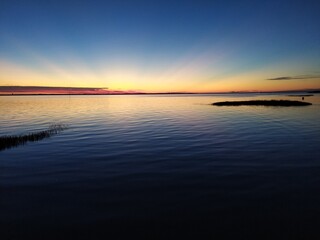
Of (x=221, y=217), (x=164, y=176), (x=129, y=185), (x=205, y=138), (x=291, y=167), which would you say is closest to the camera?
(x=221, y=217)

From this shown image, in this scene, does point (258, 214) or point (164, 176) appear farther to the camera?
point (164, 176)

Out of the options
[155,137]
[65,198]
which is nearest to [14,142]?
[155,137]

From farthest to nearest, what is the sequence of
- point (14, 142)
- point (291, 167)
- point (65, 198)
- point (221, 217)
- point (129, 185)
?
point (14, 142), point (291, 167), point (129, 185), point (65, 198), point (221, 217)

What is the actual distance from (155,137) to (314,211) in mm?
19048

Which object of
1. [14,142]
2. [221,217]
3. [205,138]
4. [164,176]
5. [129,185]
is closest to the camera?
[221,217]

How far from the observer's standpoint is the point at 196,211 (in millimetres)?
10734

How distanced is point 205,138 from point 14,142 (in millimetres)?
19154

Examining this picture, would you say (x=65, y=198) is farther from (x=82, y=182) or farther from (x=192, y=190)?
(x=192, y=190)

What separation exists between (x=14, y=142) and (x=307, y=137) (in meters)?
30.0

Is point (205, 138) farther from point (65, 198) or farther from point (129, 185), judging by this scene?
point (65, 198)

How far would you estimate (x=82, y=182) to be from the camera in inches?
569

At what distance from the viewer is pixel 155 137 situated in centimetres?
2825

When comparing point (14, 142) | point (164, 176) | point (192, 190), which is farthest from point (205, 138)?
point (14, 142)

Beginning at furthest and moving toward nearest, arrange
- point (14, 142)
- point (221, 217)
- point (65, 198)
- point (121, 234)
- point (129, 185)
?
point (14, 142) < point (129, 185) < point (65, 198) < point (221, 217) < point (121, 234)
